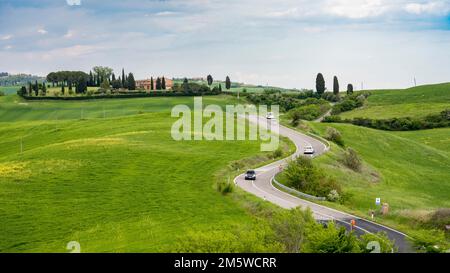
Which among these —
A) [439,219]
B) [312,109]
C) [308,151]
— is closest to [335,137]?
[308,151]

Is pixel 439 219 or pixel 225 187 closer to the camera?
pixel 439 219

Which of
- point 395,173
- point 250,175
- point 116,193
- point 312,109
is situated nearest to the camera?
point 116,193

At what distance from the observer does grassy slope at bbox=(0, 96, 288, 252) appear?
1747 inches

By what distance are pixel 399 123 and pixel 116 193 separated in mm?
109612

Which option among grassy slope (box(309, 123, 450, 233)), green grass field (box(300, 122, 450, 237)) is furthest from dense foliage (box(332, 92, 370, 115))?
grassy slope (box(309, 123, 450, 233))

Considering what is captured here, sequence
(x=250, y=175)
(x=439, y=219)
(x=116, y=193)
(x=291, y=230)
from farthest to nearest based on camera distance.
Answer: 1. (x=250, y=175)
2. (x=116, y=193)
3. (x=439, y=219)
4. (x=291, y=230)

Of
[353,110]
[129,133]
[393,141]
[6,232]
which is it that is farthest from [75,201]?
[353,110]

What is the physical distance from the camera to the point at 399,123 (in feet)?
491

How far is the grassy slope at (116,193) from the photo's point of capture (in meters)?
44.4

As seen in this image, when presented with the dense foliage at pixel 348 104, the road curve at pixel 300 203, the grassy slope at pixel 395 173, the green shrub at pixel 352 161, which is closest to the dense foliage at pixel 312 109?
the dense foliage at pixel 348 104

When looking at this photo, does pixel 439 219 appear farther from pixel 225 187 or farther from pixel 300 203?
pixel 225 187

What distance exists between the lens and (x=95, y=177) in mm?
64000
